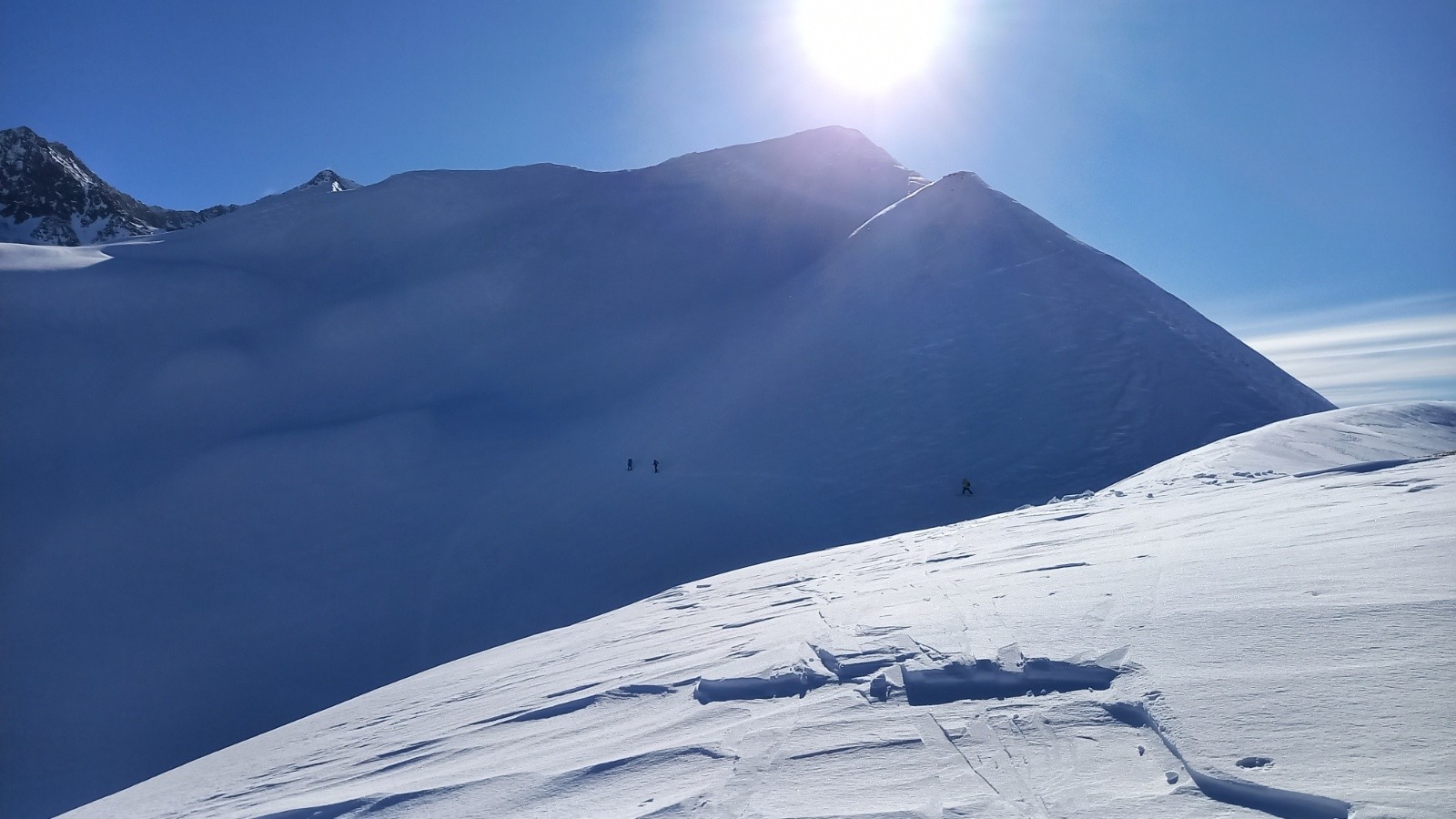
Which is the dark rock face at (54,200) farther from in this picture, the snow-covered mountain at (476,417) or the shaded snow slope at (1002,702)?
the shaded snow slope at (1002,702)

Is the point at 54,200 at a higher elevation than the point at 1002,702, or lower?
higher

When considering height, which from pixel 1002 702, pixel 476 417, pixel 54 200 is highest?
pixel 54 200

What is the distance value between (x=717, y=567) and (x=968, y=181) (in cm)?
2636

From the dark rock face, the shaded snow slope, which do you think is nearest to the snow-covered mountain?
the shaded snow slope

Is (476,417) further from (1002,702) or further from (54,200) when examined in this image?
(54,200)

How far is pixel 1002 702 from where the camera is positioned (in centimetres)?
396

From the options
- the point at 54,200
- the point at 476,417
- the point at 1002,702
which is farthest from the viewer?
the point at 54,200

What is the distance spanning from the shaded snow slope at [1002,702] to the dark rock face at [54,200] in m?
115

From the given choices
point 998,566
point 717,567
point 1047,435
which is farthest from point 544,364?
point 998,566

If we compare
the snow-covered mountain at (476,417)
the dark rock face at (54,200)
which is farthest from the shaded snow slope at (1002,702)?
the dark rock face at (54,200)

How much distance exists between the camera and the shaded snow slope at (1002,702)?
2.96 metres

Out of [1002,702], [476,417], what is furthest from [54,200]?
[1002,702]

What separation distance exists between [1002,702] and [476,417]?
1168 inches

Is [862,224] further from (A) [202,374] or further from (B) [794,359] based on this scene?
(A) [202,374]
